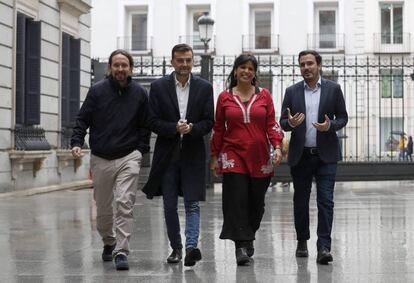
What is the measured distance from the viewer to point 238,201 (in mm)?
7070

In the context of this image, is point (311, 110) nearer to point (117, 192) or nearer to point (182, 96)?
point (182, 96)

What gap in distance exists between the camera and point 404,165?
61.1 feet

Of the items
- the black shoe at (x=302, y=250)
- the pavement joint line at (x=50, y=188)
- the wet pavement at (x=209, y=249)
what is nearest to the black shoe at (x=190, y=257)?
the wet pavement at (x=209, y=249)

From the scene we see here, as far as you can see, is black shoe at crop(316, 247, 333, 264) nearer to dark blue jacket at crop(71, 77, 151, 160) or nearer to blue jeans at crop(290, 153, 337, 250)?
blue jeans at crop(290, 153, 337, 250)

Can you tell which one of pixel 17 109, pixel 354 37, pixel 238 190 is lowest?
pixel 238 190

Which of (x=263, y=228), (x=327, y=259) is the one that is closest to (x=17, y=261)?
(x=327, y=259)

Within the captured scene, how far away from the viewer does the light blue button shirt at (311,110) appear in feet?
24.3

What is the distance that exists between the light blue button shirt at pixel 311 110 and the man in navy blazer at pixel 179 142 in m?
0.94

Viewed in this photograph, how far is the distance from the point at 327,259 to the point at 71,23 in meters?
13.5

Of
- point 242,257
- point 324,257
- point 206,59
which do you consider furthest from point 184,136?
point 206,59

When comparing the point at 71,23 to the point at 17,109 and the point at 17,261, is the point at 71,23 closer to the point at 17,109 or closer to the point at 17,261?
the point at 17,109

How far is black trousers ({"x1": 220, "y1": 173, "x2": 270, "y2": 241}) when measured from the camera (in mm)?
7051

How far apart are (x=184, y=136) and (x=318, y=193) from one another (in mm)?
1377

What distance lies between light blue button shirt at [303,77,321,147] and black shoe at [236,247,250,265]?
1.19m
